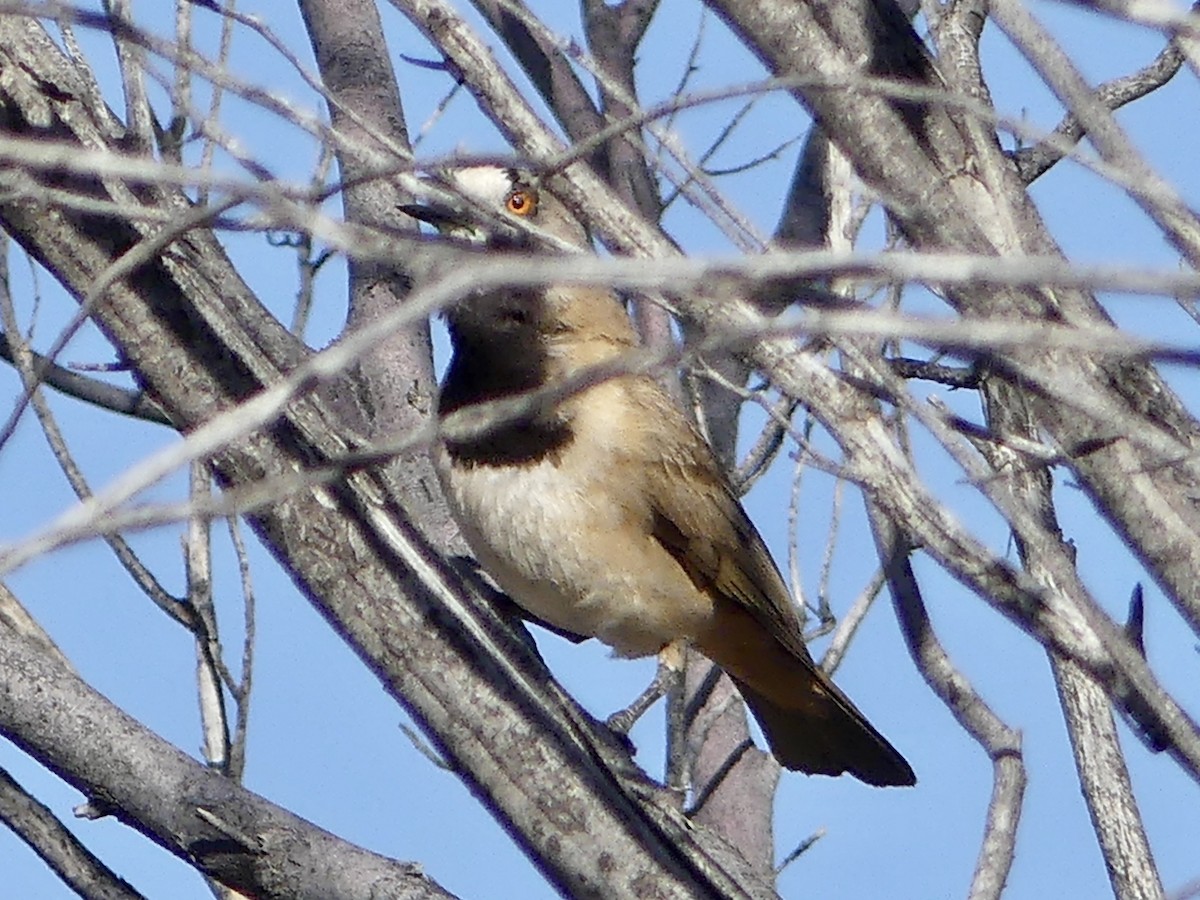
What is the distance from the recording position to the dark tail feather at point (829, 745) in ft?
16.6

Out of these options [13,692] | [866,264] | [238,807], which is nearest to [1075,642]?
[866,264]

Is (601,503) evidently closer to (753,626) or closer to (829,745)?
(753,626)

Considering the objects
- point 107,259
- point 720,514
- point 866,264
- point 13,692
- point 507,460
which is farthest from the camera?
point 720,514

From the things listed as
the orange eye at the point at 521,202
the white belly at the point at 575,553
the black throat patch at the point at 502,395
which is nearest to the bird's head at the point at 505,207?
the orange eye at the point at 521,202

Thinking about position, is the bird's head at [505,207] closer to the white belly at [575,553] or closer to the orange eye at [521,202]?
the orange eye at [521,202]

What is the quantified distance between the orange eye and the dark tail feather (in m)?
1.53

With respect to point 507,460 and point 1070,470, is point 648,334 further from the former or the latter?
point 1070,470

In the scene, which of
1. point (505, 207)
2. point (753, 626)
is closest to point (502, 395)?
point (505, 207)

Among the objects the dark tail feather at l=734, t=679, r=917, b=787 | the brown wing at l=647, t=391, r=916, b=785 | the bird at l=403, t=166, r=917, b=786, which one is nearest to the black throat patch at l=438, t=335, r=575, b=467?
the bird at l=403, t=166, r=917, b=786

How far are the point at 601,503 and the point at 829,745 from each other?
3.58 ft

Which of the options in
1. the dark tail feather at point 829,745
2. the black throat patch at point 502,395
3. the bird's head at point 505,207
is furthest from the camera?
the dark tail feather at point 829,745

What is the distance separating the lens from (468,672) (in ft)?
10.6

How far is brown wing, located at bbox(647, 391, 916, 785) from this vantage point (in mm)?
4703

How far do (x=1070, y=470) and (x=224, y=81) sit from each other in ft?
3.80
